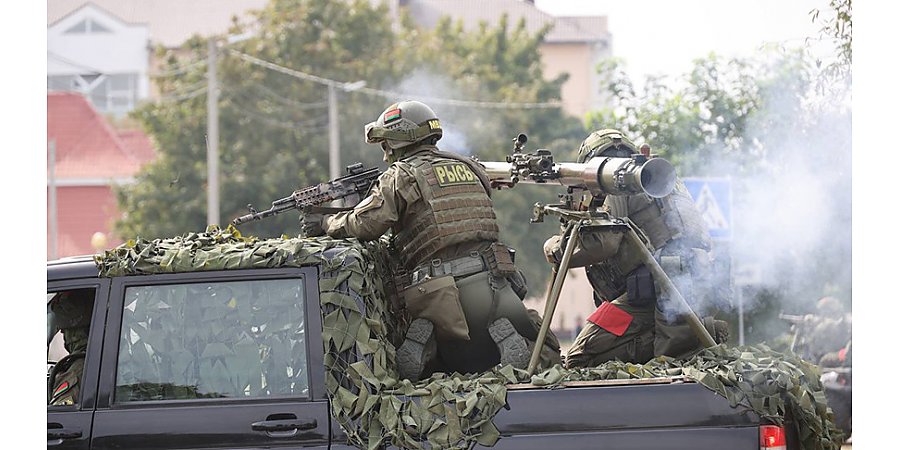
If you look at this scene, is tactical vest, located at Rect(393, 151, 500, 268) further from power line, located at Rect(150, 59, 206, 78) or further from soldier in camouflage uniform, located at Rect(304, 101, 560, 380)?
power line, located at Rect(150, 59, 206, 78)

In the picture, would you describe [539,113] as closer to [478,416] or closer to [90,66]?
[90,66]

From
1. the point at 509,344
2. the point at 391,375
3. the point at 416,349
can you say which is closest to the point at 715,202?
the point at 509,344

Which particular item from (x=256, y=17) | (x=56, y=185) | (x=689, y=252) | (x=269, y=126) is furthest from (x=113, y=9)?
(x=689, y=252)

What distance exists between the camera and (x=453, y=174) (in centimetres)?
586

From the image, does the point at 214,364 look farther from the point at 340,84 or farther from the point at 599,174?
the point at 340,84

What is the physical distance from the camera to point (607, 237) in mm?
5902

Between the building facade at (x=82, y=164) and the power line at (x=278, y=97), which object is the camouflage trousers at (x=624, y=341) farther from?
the building facade at (x=82, y=164)

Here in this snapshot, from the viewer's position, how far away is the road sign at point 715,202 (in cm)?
1084

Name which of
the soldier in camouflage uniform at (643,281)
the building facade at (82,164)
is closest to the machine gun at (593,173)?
the soldier in camouflage uniform at (643,281)

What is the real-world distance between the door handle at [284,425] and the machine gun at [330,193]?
1.39 meters

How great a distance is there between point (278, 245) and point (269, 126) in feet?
76.5

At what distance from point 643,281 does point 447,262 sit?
100cm

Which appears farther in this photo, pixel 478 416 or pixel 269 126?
pixel 269 126

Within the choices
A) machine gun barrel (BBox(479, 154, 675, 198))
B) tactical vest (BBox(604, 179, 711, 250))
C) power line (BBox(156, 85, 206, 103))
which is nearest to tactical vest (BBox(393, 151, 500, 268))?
machine gun barrel (BBox(479, 154, 675, 198))
